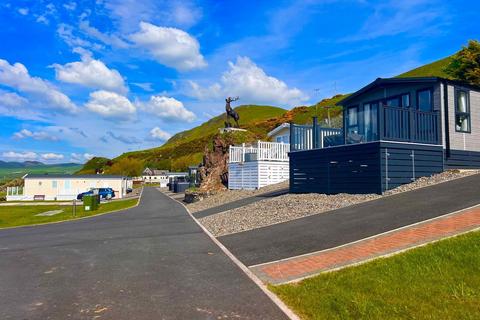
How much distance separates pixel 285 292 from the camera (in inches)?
249

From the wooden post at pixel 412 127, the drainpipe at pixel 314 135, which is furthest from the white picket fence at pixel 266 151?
the wooden post at pixel 412 127

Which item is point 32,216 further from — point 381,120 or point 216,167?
point 381,120

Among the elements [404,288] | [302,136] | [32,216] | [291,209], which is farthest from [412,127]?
[32,216]

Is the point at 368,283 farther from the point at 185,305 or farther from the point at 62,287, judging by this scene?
the point at 62,287

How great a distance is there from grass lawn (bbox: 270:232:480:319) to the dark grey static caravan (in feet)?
27.5

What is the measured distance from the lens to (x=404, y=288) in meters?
5.82

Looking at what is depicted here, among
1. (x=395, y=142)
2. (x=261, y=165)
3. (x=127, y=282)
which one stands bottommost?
(x=127, y=282)

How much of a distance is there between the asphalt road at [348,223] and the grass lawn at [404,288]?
2.33 metres

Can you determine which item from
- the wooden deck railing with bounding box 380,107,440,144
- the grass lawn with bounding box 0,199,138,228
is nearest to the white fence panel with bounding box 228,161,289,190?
the grass lawn with bounding box 0,199,138,228

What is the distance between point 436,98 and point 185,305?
1592cm

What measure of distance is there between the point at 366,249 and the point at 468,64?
90.9 feet

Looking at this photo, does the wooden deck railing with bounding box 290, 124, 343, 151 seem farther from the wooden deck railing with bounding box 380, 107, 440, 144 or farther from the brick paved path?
the brick paved path

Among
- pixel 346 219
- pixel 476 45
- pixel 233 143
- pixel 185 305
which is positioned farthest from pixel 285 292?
pixel 476 45

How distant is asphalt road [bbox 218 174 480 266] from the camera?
955 centimetres
